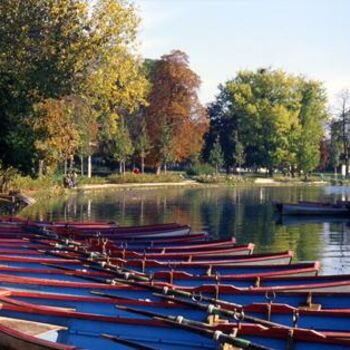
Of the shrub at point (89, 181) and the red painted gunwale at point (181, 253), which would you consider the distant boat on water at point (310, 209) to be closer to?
the shrub at point (89, 181)

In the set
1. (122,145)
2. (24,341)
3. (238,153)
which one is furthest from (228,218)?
(238,153)

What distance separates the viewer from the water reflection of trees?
1146 inches

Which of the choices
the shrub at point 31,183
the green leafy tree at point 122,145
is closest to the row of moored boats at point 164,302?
the shrub at point 31,183

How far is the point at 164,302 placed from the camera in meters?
9.88

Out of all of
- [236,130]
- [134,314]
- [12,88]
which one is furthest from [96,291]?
[236,130]

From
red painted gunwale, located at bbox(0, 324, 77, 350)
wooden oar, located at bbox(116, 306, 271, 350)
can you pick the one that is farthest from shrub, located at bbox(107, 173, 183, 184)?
wooden oar, located at bbox(116, 306, 271, 350)

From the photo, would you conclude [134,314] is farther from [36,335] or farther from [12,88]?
[12,88]

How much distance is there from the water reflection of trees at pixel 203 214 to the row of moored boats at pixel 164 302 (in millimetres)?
10751

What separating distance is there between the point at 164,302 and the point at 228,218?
1092 inches

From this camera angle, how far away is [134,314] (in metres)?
9.98

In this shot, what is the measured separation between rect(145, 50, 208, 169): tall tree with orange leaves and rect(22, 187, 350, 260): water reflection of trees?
84.2 feet

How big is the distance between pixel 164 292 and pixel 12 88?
21512 mm

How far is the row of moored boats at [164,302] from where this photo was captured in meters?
8.45

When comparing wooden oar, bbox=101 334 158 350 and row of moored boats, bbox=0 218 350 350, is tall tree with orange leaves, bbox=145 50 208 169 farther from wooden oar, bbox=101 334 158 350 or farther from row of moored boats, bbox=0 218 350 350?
wooden oar, bbox=101 334 158 350
